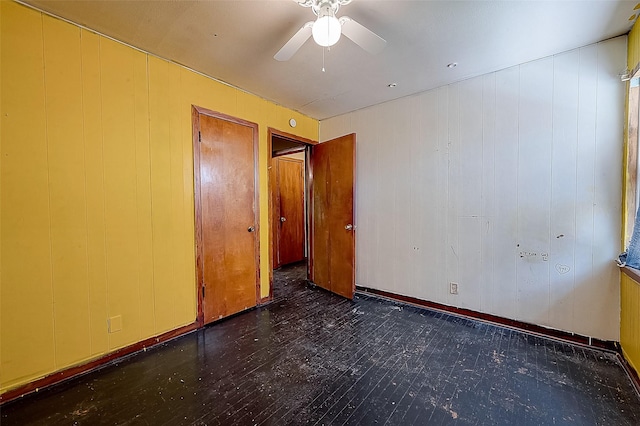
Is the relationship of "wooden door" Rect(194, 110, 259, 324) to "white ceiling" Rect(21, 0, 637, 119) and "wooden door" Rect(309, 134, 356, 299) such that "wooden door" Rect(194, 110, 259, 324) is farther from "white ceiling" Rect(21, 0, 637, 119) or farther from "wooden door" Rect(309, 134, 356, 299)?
"wooden door" Rect(309, 134, 356, 299)

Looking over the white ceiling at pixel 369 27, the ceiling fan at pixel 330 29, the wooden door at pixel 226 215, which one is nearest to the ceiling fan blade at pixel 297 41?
the ceiling fan at pixel 330 29

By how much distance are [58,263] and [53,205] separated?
0.40 m

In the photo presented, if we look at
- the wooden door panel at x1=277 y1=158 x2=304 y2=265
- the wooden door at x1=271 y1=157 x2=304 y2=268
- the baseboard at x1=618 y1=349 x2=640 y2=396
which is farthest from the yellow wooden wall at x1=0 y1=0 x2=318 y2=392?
the baseboard at x1=618 y1=349 x2=640 y2=396

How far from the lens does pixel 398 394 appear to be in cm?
170

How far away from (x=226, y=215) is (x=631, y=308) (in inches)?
136

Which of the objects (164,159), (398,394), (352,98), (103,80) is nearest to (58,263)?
(164,159)

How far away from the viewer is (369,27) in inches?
77.6

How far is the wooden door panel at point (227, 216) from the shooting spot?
270 cm

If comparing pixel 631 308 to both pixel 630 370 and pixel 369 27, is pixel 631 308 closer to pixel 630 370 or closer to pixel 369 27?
pixel 630 370

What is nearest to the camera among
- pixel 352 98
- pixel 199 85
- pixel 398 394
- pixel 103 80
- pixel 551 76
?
Answer: pixel 398 394

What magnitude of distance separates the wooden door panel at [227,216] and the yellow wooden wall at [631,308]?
3224mm

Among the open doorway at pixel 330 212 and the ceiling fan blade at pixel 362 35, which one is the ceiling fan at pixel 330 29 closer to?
the ceiling fan blade at pixel 362 35

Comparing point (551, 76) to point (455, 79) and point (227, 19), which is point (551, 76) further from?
point (227, 19)

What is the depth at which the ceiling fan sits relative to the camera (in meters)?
1.52
